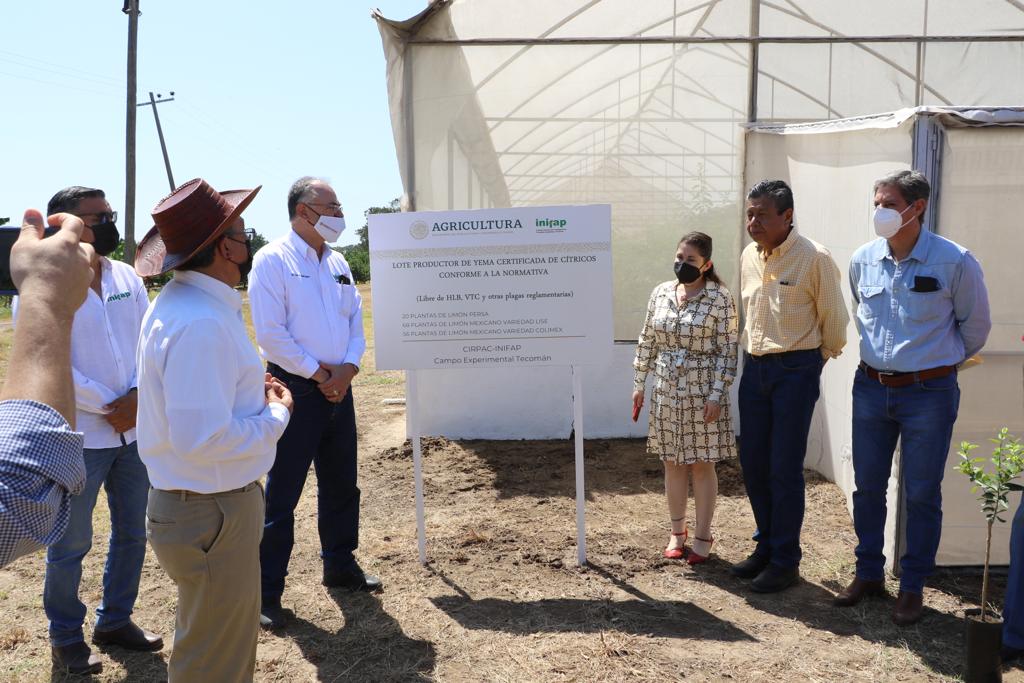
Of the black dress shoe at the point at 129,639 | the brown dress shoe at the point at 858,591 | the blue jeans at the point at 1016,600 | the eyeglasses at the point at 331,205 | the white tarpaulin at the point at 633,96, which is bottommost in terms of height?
the black dress shoe at the point at 129,639

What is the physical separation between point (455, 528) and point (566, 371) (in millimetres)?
2219

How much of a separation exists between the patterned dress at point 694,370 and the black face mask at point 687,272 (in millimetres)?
86

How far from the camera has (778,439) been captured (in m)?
4.38

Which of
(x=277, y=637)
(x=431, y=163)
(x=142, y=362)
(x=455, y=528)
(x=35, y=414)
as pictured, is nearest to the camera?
(x=35, y=414)

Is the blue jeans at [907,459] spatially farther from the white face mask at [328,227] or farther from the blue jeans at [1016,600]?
the white face mask at [328,227]

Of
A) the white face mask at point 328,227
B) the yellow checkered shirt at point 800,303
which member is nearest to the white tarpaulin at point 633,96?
the yellow checkered shirt at point 800,303

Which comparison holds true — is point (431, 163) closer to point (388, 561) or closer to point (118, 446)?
point (388, 561)

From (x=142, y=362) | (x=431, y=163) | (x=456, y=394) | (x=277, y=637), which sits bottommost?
(x=277, y=637)

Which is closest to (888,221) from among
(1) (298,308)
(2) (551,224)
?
(2) (551,224)

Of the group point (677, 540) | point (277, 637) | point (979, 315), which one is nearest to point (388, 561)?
point (277, 637)

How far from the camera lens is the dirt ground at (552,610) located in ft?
12.0

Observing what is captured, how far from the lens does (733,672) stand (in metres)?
3.59

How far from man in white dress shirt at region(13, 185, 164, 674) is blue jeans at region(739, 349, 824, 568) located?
9.44ft

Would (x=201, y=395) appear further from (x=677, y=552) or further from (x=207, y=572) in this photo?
(x=677, y=552)
